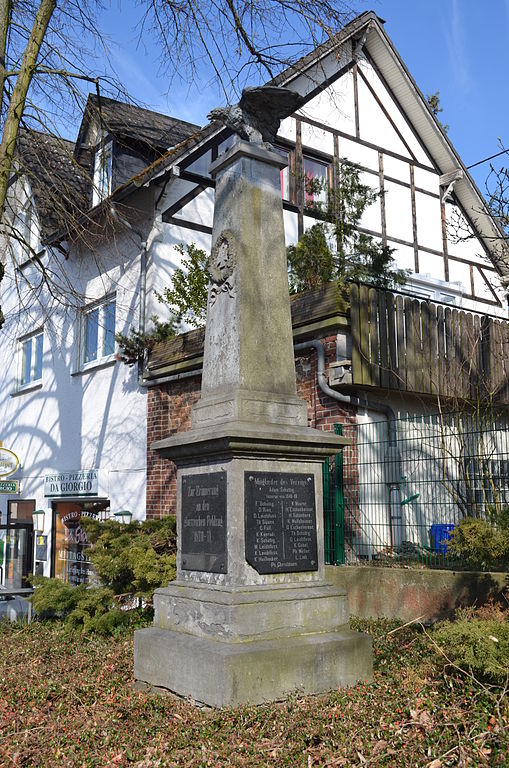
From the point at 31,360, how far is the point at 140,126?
6.18 m

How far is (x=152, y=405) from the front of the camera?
12.5 meters

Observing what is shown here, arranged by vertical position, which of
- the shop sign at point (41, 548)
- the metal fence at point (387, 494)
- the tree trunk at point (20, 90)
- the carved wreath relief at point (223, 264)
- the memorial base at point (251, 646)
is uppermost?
the tree trunk at point (20, 90)

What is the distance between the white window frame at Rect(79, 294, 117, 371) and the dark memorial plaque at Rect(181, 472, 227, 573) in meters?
8.22

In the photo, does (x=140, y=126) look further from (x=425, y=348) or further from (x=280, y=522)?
(x=280, y=522)

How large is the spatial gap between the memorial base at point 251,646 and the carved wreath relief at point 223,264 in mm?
2356

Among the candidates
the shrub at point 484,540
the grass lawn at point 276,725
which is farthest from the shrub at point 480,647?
the shrub at point 484,540

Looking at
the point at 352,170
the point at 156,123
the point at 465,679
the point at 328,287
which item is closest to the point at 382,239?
the point at 352,170

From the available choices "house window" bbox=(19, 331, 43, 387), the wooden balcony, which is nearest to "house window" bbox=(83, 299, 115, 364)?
"house window" bbox=(19, 331, 43, 387)

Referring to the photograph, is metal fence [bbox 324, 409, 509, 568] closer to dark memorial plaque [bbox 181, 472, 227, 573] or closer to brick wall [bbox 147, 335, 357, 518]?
dark memorial plaque [bbox 181, 472, 227, 573]

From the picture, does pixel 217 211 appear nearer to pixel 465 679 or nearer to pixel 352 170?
pixel 465 679

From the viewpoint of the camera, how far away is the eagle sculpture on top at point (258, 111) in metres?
6.46

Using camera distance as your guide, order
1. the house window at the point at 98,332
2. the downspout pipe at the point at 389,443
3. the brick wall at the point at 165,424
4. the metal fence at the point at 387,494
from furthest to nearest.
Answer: the house window at the point at 98,332, the brick wall at the point at 165,424, the downspout pipe at the point at 389,443, the metal fence at the point at 387,494

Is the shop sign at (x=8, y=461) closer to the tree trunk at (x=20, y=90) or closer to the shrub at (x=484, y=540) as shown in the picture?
the tree trunk at (x=20, y=90)

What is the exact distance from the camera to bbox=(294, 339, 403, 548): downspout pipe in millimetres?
8609
